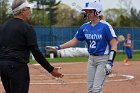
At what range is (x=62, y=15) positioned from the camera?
77.8m

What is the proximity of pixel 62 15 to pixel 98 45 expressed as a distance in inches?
2727

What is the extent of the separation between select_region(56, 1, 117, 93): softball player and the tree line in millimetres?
46710

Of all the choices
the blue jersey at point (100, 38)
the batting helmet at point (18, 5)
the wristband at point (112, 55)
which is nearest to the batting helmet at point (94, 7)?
the blue jersey at point (100, 38)

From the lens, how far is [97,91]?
339 inches

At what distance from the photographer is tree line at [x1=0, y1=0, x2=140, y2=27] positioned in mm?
60625

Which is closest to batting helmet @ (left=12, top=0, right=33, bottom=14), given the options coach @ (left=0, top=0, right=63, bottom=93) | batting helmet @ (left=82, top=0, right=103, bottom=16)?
coach @ (left=0, top=0, right=63, bottom=93)

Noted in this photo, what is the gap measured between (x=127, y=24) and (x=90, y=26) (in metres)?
55.8

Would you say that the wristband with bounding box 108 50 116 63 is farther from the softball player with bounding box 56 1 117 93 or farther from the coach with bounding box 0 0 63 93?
the coach with bounding box 0 0 63 93

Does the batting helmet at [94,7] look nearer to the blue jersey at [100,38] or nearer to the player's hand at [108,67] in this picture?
the blue jersey at [100,38]

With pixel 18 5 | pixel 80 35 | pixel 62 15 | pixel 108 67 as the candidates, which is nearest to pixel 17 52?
pixel 18 5

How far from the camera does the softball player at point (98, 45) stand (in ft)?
28.5

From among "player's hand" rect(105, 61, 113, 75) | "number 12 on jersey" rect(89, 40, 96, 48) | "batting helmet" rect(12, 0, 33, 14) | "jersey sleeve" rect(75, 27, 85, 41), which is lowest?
Answer: "player's hand" rect(105, 61, 113, 75)

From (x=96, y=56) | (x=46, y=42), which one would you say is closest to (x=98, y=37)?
(x=96, y=56)

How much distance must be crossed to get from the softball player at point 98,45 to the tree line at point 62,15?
153 feet
